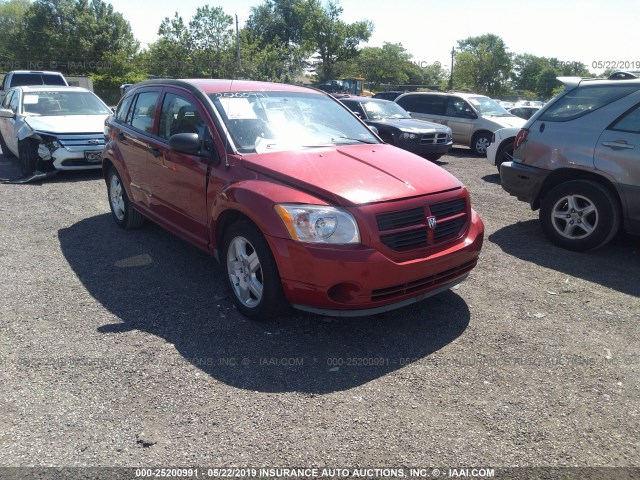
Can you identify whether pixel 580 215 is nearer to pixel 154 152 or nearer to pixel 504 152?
pixel 154 152

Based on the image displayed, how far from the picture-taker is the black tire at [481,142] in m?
13.6

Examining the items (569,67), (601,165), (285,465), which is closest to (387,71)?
(569,67)

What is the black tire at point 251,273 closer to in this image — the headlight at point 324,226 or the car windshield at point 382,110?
the headlight at point 324,226

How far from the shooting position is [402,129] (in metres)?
11.8

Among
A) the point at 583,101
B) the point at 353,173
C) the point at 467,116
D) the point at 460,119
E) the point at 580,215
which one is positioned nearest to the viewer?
the point at 353,173

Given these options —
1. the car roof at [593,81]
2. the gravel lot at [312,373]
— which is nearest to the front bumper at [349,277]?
the gravel lot at [312,373]

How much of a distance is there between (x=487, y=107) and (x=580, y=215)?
9.56 metres

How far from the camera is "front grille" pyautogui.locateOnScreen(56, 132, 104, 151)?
29.8ft

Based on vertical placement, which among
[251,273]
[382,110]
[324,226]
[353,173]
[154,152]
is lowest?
[251,273]

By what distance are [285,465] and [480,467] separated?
0.95 meters

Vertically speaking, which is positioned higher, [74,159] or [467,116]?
[467,116]

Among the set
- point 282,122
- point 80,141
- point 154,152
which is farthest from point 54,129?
point 282,122

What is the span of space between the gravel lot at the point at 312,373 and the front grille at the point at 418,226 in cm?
70

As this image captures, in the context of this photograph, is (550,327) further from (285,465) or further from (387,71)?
(387,71)
